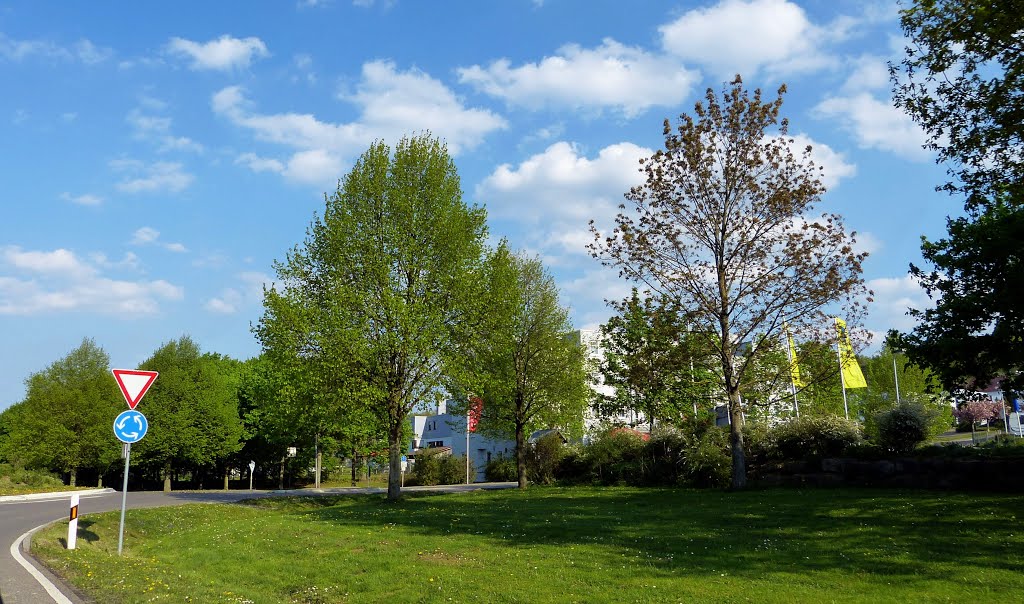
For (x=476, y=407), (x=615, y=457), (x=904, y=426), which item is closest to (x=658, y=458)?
(x=615, y=457)

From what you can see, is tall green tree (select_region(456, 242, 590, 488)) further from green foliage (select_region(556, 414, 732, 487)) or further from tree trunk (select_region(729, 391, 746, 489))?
tree trunk (select_region(729, 391, 746, 489))

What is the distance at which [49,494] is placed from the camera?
3809 centimetres

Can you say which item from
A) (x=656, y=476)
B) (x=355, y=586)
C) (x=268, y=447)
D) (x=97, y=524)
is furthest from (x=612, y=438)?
(x=268, y=447)

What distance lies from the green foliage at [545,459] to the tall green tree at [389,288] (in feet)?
50.2

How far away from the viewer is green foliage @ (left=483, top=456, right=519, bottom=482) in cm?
5369

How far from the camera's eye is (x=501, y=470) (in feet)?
179

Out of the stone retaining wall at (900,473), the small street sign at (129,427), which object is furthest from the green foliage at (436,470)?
the small street sign at (129,427)

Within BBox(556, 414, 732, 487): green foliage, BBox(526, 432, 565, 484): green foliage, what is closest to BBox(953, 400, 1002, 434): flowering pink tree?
BBox(556, 414, 732, 487): green foliage

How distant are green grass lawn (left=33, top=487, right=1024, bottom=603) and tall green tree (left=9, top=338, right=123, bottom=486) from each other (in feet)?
132

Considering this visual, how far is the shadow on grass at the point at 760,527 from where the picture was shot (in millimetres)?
11305

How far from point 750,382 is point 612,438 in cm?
1283

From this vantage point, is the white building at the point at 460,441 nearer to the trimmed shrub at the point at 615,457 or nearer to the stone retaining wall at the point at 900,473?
the trimmed shrub at the point at 615,457

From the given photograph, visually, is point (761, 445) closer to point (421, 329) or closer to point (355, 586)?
point (421, 329)

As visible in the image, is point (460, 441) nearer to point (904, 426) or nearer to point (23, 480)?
point (23, 480)
